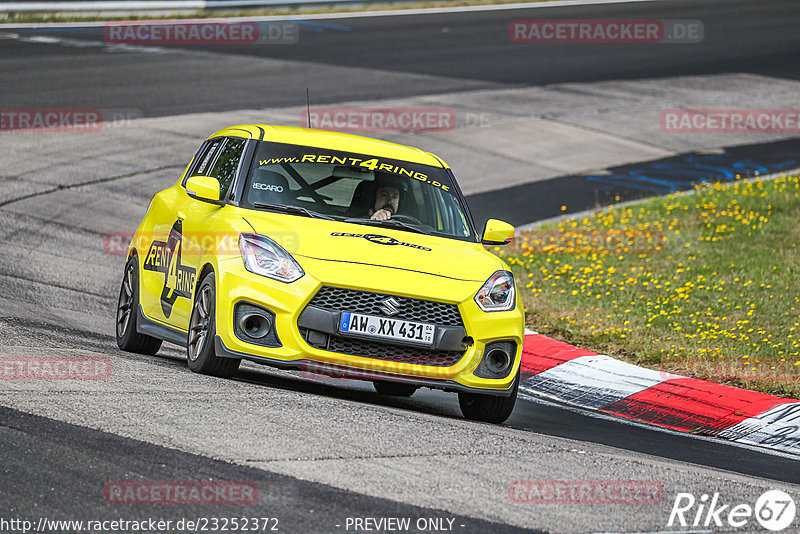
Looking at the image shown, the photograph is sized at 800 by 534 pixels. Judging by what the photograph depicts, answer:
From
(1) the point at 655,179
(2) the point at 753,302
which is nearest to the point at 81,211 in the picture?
(2) the point at 753,302

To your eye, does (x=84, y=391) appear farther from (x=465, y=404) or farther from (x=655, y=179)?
(x=655, y=179)

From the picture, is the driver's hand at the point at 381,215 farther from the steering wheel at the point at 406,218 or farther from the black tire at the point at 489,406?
the black tire at the point at 489,406

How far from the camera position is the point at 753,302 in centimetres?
1220

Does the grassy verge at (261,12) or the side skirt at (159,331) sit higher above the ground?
the grassy verge at (261,12)

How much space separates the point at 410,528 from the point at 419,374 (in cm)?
241

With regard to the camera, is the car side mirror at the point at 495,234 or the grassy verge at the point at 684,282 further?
the grassy verge at the point at 684,282

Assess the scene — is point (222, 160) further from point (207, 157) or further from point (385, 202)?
point (385, 202)

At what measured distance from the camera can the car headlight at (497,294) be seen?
7949 millimetres
